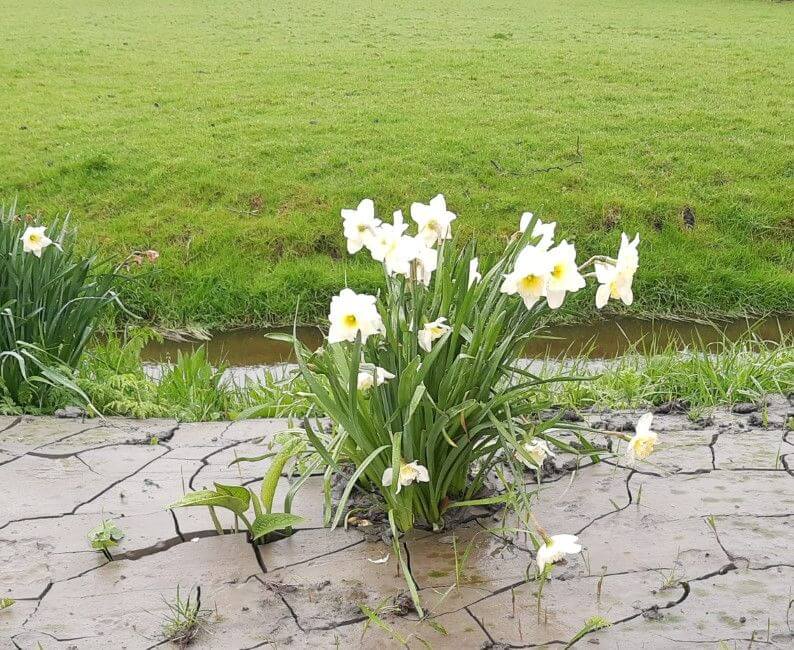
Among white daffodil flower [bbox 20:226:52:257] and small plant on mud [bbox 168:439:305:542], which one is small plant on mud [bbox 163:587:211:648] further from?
white daffodil flower [bbox 20:226:52:257]

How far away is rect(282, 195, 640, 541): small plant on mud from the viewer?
2.44 meters

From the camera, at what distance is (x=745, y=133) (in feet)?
34.5

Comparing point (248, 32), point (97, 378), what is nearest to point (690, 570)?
point (97, 378)

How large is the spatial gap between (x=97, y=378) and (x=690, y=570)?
2934mm

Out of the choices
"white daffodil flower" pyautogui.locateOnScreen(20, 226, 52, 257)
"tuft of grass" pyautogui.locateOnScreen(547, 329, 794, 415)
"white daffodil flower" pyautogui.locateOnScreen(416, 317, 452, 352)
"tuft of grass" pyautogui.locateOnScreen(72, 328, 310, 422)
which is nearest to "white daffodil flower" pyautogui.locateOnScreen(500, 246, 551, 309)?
"white daffodil flower" pyautogui.locateOnScreen(416, 317, 452, 352)

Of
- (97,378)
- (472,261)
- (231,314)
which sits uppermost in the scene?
(472,261)

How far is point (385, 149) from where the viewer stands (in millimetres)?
9969

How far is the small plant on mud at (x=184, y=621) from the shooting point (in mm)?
2186

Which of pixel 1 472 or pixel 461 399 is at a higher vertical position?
pixel 461 399

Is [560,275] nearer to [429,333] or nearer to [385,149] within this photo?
[429,333]

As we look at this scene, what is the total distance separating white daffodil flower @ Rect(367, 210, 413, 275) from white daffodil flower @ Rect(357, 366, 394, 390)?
28 centimetres

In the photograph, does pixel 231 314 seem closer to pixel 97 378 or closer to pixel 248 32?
pixel 97 378

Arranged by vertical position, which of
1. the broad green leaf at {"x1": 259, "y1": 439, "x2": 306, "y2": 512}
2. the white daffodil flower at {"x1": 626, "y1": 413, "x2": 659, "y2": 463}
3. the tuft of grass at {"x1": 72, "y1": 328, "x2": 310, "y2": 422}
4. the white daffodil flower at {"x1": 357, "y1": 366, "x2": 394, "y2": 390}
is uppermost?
the white daffodil flower at {"x1": 357, "y1": 366, "x2": 394, "y2": 390}

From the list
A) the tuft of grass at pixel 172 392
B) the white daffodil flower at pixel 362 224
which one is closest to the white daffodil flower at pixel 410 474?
the white daffodil flower at pixel 362 224
